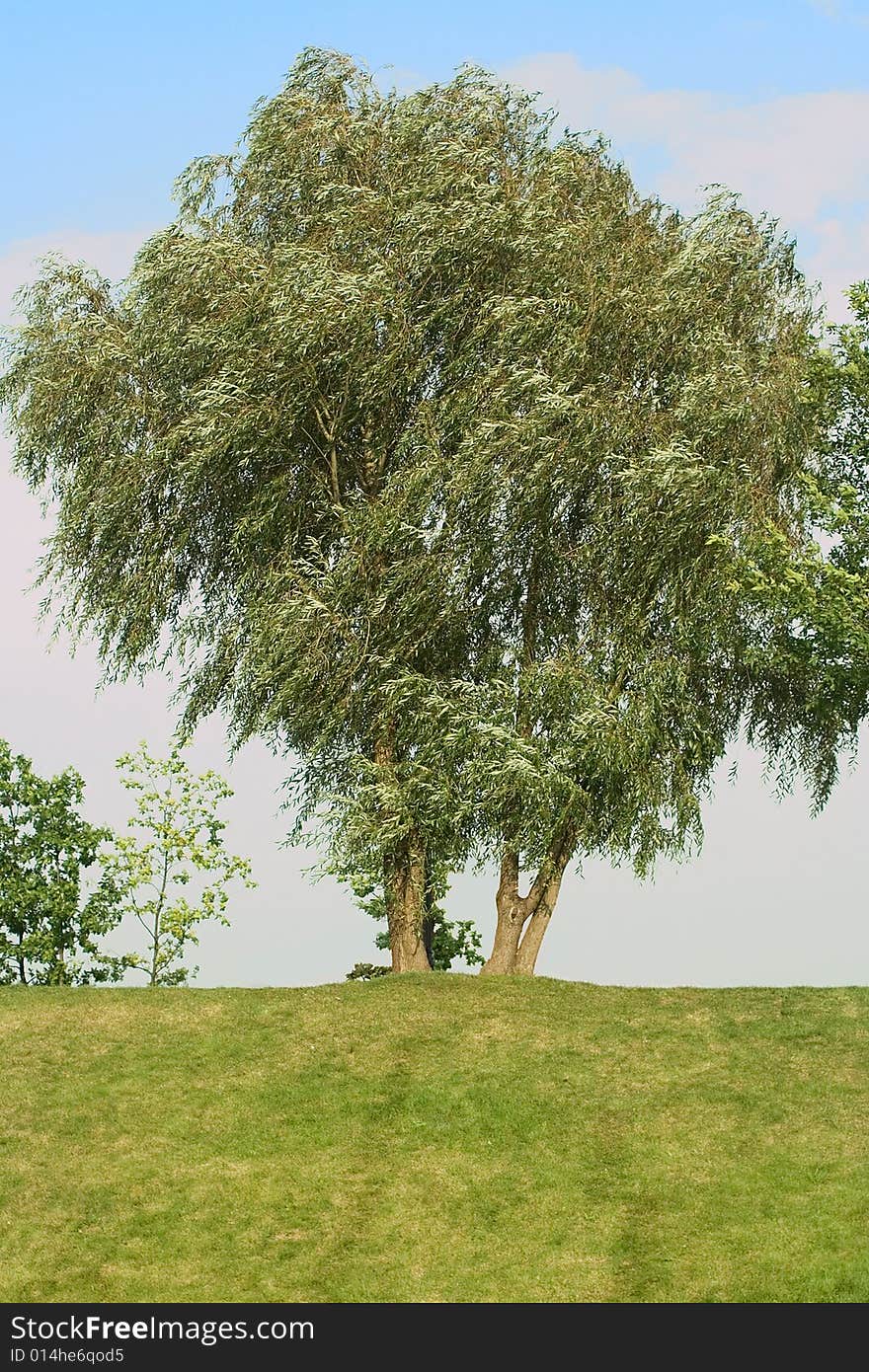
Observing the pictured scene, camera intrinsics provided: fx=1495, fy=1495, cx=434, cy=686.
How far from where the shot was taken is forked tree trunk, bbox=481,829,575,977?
1199 inches

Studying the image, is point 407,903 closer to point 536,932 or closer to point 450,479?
point 536,932

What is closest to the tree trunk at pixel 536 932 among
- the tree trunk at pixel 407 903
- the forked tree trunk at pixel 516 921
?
the forked tree trunk at pixel 516 921

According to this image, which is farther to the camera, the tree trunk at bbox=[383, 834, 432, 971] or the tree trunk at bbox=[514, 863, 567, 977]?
the tree trunk at bbox=[514, 863, 567, 977]

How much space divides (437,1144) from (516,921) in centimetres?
834

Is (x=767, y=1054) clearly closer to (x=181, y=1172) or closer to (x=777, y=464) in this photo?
(x=181, y=1172)

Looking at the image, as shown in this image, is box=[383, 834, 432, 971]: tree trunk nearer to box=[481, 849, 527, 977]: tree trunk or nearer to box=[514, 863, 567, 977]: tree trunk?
box=[481, 849, 527, 977]: tree trunk

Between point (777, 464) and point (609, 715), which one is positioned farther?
point (777, 464)

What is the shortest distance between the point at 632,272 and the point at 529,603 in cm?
714

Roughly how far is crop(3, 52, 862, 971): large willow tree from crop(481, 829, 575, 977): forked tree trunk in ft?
0.26

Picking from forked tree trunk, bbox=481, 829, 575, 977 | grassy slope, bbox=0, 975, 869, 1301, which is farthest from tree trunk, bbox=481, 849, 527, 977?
grassy slope, bbox=0, 975, 869, 1301

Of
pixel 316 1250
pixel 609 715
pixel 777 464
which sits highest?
pixel 777 464

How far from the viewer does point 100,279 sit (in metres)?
33.3

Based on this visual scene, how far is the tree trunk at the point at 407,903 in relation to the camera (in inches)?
1179

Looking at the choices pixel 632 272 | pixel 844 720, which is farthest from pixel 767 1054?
pixel 632 272
